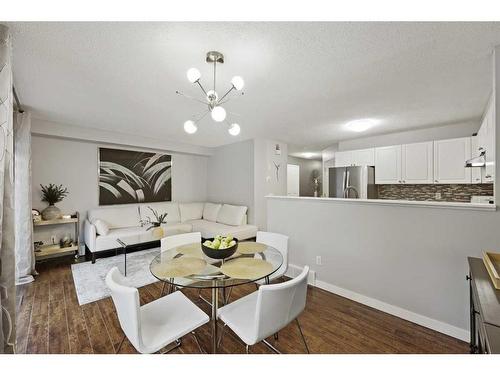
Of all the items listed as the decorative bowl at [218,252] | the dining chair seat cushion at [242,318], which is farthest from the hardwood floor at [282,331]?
the decorative bowl at [218,252]

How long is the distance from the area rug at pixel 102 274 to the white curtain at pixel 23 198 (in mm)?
548

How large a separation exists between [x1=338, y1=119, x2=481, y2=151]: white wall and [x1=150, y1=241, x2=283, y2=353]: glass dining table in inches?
150

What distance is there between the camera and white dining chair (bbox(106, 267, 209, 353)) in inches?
42.0

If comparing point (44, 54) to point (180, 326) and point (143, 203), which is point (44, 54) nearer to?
point (180, 326)

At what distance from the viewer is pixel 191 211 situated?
17.3ft

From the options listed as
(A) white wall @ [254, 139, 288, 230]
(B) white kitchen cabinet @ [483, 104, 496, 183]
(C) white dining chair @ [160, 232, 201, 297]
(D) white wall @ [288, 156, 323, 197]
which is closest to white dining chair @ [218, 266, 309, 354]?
(C) white dining chair @ [160, 232, 201, 297]

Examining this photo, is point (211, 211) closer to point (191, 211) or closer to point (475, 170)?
point (191, 211)

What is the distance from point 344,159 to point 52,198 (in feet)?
18.5

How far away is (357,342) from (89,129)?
16.0ft

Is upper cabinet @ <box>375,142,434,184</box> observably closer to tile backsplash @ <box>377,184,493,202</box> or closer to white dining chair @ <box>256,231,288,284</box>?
tile backsplash @ <box>377,184,493,202</box>

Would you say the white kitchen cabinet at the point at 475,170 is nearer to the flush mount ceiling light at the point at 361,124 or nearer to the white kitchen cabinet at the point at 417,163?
the white kitchen cabinet at the point at 417,163

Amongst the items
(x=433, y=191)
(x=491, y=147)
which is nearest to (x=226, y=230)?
(x=491, y=147)

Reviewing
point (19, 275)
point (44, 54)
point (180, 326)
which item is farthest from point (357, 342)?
point (19, 275)

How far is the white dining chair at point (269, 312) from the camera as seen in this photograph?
1087mm
